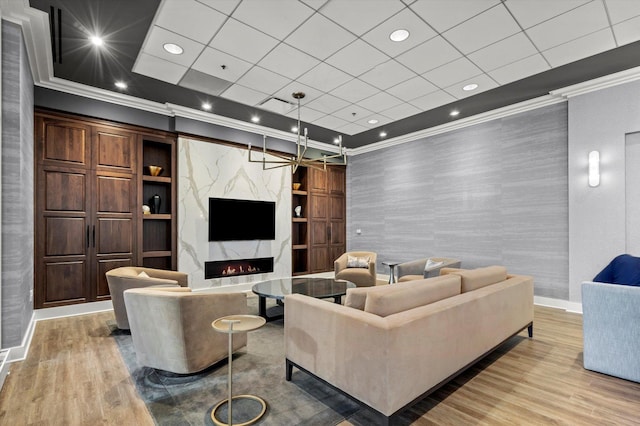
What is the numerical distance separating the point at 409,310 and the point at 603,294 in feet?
6.14

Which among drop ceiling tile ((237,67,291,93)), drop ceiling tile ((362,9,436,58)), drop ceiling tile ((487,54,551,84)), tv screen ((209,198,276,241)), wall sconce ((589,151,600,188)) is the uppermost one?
drop ceiling tile ((362,9,436,58))

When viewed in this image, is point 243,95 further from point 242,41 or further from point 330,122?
point 330,122

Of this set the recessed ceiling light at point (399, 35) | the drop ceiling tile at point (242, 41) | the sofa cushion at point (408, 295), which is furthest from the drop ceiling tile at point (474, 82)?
the sofa cushion at point (408, 295)

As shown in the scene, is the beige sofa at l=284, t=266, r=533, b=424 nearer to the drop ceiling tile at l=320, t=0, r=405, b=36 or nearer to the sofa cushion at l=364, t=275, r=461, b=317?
the sofa cushion at l=364, t=275, r=461, b=317

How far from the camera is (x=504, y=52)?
11.6ft

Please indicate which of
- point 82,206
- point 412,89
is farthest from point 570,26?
point 82,206

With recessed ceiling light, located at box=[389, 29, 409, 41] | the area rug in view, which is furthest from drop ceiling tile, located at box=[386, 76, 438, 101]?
the area rug

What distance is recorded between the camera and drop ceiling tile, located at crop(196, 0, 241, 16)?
107 inches

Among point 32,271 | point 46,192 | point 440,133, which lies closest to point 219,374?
point 32,271

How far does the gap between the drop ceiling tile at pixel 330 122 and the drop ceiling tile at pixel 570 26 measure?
3161 millimetres

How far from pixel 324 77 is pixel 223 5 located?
1.63 m

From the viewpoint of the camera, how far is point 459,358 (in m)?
2.35

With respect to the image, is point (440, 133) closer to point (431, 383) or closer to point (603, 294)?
point (603, 294)

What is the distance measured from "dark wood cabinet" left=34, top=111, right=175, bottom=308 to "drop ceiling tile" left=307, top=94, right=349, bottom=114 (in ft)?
9.63
